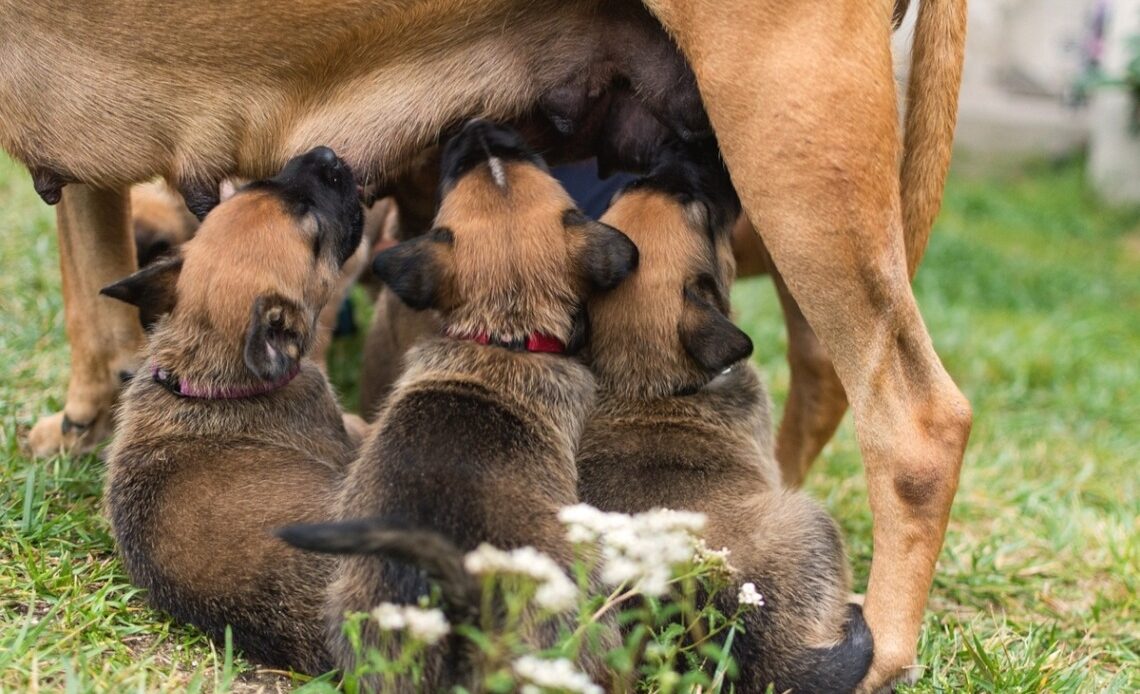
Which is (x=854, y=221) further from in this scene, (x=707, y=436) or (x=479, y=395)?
(x=479, y=395)

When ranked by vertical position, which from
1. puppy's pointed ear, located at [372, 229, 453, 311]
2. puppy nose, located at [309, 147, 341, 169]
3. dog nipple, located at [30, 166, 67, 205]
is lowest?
puppy's pointed ear, located at [372, 229, 453, 311]

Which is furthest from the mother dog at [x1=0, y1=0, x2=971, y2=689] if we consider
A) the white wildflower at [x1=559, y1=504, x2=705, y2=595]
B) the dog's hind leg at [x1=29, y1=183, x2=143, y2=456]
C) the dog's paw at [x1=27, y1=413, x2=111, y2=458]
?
the white wildflower at [x1=559, y1=504, x2=705, y2=595]

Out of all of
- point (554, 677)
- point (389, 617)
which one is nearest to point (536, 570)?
point (554, 677)

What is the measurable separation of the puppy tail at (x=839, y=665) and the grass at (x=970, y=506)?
0.22m

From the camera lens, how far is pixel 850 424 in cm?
603

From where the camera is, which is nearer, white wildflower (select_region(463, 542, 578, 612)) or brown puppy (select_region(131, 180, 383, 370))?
white wildflower (select_region(463, 542, 578, 612))

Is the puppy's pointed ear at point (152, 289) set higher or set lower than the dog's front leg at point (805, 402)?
higher

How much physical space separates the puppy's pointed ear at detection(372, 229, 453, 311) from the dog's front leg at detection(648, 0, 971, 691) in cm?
81

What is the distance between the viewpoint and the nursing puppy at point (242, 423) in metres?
2.89

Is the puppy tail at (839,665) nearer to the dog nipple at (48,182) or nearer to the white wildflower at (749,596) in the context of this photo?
the white wildflower at (749,596)

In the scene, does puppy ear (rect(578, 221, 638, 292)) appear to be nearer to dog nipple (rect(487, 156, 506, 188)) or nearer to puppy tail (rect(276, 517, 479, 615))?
dog nipple (rect(487, 156, 506, 188))

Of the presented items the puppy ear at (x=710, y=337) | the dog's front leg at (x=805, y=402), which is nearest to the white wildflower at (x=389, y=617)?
the puppy ear at (x=710, y=337)

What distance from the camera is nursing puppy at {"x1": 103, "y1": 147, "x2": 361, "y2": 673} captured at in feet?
9.47

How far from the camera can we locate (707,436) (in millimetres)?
3348
